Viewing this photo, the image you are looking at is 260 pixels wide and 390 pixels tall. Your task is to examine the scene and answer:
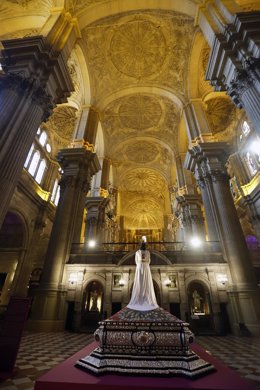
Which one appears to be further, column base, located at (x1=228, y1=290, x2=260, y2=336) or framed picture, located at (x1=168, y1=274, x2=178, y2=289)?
framed picture, located at (x1=168, y1=274, x2=178, y2=289)

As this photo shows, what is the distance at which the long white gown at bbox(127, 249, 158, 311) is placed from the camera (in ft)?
16.2

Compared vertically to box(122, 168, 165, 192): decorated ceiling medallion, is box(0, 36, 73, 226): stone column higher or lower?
lower

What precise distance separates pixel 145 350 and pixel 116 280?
24.7 feet

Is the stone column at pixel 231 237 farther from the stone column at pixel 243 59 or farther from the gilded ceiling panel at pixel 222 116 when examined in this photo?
the gilded ceiling panel at pixel 222 116

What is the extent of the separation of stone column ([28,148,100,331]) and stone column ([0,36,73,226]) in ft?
15.3

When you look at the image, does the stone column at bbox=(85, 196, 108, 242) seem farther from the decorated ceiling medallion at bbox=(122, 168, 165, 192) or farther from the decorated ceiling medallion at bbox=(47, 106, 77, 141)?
the decorated ceiling medallion at bbox=(122, 168, 165, 192)

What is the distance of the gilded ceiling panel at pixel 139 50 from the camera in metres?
14.1

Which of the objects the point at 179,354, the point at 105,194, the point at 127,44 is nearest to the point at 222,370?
the point at 179,354

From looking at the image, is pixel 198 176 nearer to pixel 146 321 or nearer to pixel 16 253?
pixel 146 321

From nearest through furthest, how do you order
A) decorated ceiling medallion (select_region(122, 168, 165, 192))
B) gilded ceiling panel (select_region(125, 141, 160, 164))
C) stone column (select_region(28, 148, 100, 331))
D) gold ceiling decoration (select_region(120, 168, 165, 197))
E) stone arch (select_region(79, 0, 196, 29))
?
stone column (select_region(28, 148, 100, 331)) < stone arch (select_region(79, 0, 196, 29)) < gilded ceiling panel (select_region(125, 141, 160, 164)) < gold ceiling decoration (select_region(120, 168, 165, 197)) < decorated ceiling medallion (select_region(122, 168, 165, 192))

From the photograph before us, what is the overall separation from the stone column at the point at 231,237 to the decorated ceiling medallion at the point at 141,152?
11.6m

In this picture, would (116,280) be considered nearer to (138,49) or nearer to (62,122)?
(138,49)

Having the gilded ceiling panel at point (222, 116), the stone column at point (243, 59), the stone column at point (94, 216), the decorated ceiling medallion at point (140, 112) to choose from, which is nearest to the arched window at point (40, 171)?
the stone column at point (94, 216)

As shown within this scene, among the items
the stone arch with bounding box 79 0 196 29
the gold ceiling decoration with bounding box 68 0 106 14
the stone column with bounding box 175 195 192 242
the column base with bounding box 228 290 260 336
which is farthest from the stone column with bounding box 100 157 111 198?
the column base with bounding box 228 290 260 336
